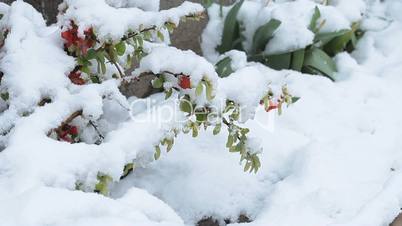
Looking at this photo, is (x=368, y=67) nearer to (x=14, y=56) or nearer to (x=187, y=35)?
(x=187, y=35)

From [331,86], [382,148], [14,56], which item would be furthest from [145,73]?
[331,86]

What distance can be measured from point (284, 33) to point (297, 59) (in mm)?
132

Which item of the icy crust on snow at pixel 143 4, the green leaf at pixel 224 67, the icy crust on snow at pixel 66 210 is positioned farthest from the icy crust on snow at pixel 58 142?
the green leaf at pixel 224 67

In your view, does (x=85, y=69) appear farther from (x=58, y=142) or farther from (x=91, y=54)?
(x=58, y=142)

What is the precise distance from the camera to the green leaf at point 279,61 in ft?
9.14

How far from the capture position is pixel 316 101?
257 cm

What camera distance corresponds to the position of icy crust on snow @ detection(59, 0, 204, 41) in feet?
5.46

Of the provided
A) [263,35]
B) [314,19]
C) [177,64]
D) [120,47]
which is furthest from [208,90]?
[314,19]

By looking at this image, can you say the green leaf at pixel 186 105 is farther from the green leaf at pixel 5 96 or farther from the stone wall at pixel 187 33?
the stone wall at pixel 187 33

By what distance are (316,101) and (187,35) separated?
702 mm

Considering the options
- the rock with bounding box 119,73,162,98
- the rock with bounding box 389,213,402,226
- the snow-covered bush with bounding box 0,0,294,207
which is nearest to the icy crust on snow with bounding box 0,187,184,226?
the snow-covered bush with bounding box 0,0,294,207

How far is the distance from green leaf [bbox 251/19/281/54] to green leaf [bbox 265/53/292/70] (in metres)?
0.06

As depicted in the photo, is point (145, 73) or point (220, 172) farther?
point (220, 172)

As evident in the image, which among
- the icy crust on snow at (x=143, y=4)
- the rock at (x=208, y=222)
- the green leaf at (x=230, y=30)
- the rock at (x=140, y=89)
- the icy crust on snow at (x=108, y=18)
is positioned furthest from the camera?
the green leaf at (x=230, y=30)
